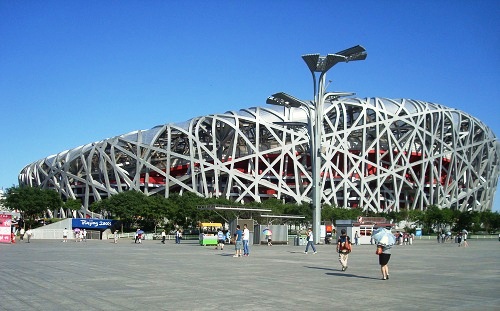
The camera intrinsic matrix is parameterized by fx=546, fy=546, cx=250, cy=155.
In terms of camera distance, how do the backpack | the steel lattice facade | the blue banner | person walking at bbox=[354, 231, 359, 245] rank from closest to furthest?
the backpack, person walking at bbox=[354, 231, 359, 245], the blue banner, the steel lattice facade

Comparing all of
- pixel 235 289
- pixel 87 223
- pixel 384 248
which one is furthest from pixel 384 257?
pixel 87 223

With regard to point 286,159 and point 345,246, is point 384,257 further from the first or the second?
point 286,159

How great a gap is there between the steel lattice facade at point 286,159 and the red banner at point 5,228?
119ft

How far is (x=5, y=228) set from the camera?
42.5 metres

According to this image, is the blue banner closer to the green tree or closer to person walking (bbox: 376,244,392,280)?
the green tree

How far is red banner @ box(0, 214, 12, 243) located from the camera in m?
42.3

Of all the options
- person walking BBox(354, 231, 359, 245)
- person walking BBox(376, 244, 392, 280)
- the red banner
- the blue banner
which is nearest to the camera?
person walking BBox(376, 244, 392, 280)

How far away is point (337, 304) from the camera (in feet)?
34.3

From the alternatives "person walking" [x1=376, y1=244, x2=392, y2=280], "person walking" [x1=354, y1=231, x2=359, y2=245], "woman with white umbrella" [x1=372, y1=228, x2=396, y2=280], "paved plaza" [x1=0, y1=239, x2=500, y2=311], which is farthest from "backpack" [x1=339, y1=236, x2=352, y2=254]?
"person walking" [x1=354, y1=231, x2=359, y2=245]

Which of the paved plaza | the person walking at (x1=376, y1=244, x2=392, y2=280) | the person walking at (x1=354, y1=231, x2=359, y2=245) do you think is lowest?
the person walking at (x1=354, y1=231, x2=359, y2=245)

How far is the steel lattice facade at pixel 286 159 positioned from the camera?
81125 mm

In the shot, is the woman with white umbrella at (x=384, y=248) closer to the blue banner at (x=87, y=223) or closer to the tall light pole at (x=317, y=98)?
the tall light pole at (x=317, y=98)

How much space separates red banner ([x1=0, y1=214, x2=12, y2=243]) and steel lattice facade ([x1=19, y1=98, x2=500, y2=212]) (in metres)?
36.2

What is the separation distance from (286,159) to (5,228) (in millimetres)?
49559
